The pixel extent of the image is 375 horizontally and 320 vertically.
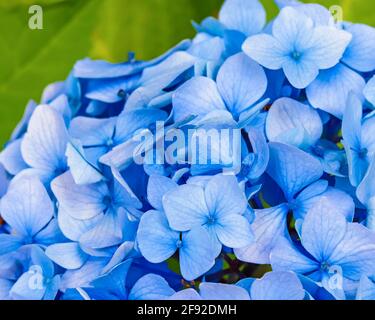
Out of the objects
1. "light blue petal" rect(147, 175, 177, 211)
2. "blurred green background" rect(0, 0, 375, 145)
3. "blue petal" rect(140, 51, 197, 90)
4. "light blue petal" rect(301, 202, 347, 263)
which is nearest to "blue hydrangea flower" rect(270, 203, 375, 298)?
"light blue petal" rect(301, 202, 347, 263)

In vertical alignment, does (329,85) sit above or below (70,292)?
above

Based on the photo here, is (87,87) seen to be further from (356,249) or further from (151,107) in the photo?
(356,249)

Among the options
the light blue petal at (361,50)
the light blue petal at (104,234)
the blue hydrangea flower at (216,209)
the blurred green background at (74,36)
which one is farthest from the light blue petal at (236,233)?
the blurred green background at (74,36)

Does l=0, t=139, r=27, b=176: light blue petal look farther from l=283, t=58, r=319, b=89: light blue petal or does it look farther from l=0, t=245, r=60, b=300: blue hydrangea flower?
l=283, t=58, r=319, b=89: light blue petal

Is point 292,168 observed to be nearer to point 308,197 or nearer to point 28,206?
point 308,197

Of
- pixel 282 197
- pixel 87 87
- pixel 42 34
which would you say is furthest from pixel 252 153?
pixel 42 34

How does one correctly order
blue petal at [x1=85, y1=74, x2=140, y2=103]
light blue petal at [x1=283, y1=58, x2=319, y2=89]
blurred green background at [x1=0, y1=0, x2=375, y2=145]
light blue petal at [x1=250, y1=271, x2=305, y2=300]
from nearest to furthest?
1. light blue petal at [x1=250, y1=271, x2=305, y2=300]
2. light blue petal at [x1=283, y1=58, x2=319, y2=89]
3. blue petal at [x1=85, y1=74, x2=140, y2=103]
4. blurred green background at [x1=0, y1=0, x2=375, y2=145]
